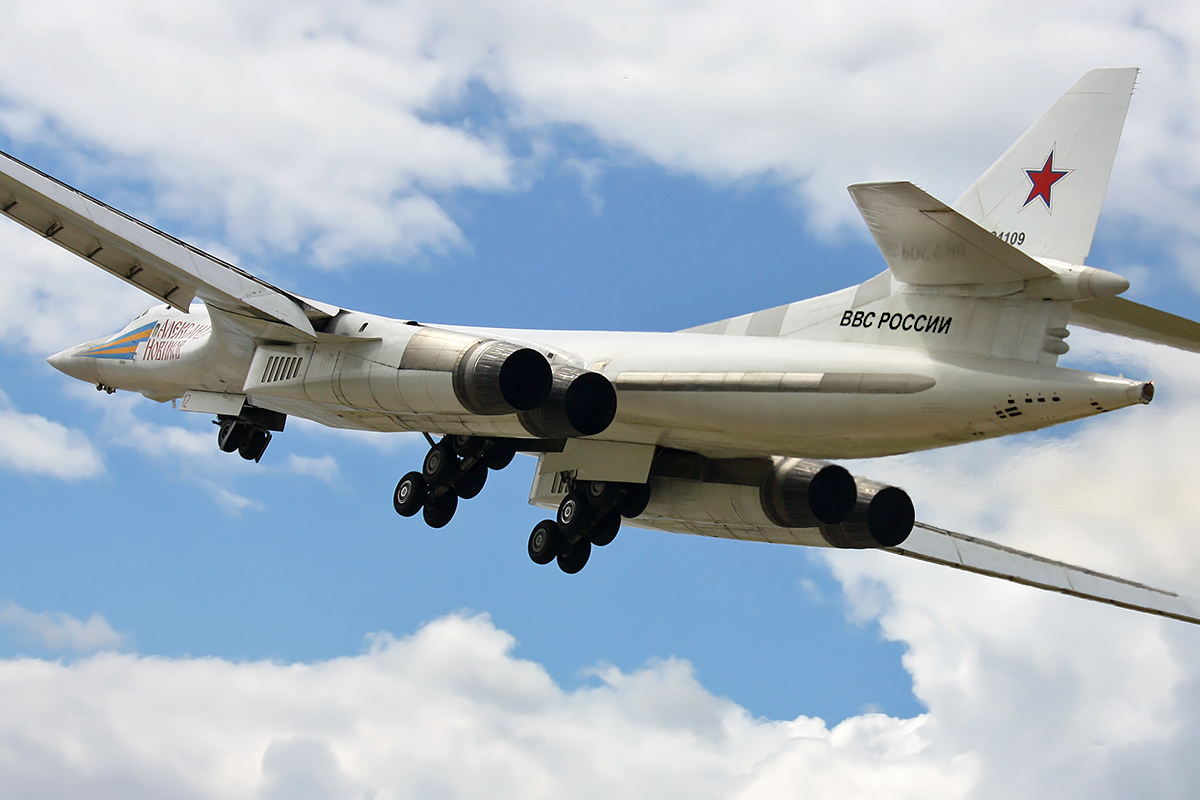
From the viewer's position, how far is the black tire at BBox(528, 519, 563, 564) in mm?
14117

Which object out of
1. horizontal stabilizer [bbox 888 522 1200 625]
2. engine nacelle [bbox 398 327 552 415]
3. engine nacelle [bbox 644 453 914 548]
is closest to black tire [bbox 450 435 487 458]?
engine nacelle [bbox 644 453 914 548]

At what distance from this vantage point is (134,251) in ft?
42.1

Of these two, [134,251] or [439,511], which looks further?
[439,511]

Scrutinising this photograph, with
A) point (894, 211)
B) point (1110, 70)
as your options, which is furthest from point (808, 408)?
point (1110, 70)

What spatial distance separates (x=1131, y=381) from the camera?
30.8 ft

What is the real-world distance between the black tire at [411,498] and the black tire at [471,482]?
1.41ft

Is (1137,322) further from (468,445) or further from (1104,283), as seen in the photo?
(468,445)

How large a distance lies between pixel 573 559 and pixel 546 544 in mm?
390

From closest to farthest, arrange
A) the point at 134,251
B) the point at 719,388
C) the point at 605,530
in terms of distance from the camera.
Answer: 1. the point at 719,388
2. the point at 134,251
3. the point at 605,530

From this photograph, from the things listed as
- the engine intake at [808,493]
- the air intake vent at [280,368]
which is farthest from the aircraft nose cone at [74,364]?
the engine intake at [808,493]

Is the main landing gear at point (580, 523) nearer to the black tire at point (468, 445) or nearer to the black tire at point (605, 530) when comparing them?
the black tire at point (605, 530)

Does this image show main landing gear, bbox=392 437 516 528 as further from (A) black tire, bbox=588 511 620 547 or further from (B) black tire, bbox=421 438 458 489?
(A) black tire, bbox=588 511 620 547

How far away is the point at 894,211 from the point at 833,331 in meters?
2.12

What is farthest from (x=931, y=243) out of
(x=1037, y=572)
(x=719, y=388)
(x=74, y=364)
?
(x=74, y=364)
